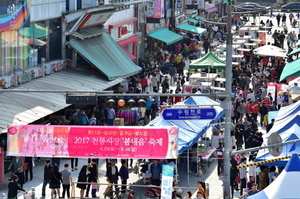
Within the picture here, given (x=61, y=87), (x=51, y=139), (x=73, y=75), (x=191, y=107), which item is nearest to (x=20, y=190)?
(x=51, y=139)

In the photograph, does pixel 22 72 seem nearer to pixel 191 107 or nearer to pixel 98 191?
pixel 98 191

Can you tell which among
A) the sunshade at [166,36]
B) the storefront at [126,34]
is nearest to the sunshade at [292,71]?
the storefront at [126,34]

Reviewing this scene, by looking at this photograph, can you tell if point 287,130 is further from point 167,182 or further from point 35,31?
point 35,31

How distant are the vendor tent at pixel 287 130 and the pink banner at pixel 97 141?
3.00 m

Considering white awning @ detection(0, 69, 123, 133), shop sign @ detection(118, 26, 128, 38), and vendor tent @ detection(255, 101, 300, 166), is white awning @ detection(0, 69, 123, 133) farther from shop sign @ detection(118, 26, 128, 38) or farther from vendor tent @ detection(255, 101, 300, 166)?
shop sign @ detection(118, 26, 128, 38)

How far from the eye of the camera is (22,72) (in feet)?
105

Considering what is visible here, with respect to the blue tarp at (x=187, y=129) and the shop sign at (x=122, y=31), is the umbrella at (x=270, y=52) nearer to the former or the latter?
the shop sign at (x=122, y=31)

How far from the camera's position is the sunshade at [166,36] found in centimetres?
5422

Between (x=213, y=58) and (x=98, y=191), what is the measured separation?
19367mm

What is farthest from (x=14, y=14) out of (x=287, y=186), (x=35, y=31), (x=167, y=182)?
(x=287, y=186)

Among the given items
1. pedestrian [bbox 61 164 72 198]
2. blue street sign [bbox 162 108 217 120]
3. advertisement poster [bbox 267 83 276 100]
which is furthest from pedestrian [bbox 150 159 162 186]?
advertisement poster [bbox 267 83 276 100]

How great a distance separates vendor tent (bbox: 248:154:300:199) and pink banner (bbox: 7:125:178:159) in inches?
208

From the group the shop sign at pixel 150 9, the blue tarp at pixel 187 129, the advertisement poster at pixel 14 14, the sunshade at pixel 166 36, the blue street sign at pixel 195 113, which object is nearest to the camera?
the blue street sign at pixel 195 113

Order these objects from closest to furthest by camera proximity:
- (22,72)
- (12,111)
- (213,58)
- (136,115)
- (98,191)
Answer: (98,191)
(12,111)
(22,72)
(136,115)
(213,58)
